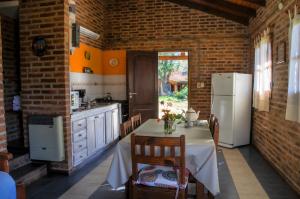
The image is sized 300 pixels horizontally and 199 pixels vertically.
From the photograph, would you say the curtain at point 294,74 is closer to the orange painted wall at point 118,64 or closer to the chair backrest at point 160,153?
the chair backrest at point 160,153

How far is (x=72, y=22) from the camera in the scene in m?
3.91

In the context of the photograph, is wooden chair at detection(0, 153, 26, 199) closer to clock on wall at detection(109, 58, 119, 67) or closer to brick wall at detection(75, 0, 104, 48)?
brick wall at detection(75, 0, 104, 48)

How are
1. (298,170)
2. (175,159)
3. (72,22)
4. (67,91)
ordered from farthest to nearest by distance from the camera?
(72,22) < (67,91) < (298,170) < (175,159)

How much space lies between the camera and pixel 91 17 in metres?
5.84

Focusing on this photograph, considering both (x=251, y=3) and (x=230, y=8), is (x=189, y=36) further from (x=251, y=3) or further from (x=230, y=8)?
(x=251, y=3)

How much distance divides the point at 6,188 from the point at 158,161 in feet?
3.78

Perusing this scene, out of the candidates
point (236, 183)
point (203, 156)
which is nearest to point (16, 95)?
point (203, 156)

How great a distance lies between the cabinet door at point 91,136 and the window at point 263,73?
3.02m

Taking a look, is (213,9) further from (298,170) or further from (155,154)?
(155,154)

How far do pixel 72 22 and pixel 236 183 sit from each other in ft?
11.0

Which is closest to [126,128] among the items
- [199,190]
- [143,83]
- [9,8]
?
[199,190]

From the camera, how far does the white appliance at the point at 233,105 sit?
5.27 meters

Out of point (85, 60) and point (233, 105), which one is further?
point (85, 60)

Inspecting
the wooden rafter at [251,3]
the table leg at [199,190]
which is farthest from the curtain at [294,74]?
the wooden rafter at [251,3]
